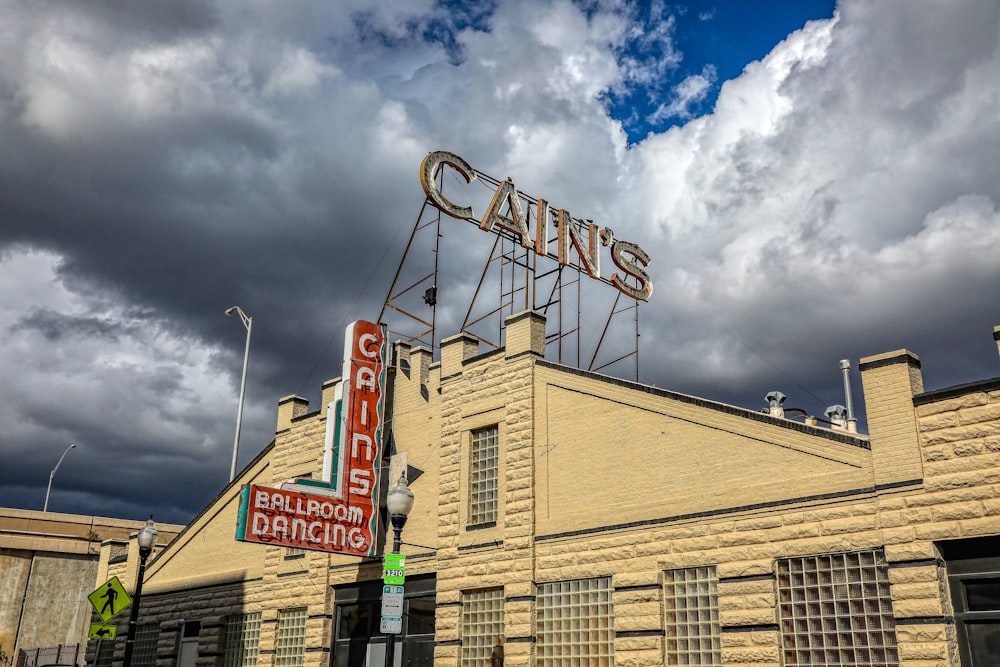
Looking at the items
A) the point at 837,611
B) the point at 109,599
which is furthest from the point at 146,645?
the point at 837,611

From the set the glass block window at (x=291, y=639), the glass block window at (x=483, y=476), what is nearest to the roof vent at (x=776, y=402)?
the glass block window at (x=483, y=476)

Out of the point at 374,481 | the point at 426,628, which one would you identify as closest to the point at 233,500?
the point at 374,481

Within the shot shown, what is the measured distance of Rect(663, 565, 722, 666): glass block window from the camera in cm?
1728

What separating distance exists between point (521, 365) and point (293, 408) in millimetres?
11415

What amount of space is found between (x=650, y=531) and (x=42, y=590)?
36389 millimetres

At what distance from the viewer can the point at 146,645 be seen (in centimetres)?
3497

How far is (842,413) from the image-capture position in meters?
28.4

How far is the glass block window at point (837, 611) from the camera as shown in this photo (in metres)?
15.2

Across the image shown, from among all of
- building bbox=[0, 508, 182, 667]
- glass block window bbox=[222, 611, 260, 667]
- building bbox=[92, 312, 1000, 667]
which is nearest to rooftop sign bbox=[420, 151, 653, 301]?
building bbox=[92, 312, 1000, 667]

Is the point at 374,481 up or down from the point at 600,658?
up

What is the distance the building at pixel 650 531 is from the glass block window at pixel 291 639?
7cm

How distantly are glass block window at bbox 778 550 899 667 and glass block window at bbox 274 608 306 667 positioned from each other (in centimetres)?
1597

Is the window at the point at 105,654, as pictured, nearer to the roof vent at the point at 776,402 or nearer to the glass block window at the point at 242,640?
the glass block window at the point at 242,640

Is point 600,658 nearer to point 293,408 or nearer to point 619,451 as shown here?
point 619,451
